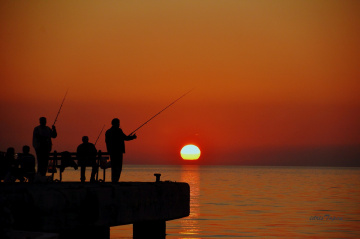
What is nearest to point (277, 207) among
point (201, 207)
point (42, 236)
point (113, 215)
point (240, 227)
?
point (201, 207)

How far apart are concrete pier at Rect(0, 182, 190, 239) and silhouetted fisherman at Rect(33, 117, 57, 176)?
8.16 ft

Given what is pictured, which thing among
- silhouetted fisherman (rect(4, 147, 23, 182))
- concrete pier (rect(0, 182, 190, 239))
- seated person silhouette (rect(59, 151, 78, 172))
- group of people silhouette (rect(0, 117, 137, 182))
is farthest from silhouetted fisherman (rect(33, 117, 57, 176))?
concrete pier (rect(0, 182, 190, 239))

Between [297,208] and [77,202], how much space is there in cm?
3644

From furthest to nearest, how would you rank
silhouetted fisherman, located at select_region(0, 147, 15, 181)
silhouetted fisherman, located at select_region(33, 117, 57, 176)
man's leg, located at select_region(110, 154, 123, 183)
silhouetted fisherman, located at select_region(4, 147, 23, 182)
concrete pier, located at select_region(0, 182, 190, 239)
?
silhouetted fisherman, located at select_region(33, 117, 57, 176), man's leg, located at select_region(110, 154, 123, 183), silhouetted fisherman, located at select_region(4, 147, 23, 182), silhouetted fisherman, located at select_region(0, 147, 15, 181), concrete pier, located at select_region(0, 182, 190, 239)

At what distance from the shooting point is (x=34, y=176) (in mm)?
21297

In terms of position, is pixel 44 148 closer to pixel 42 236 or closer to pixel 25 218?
pixel 25 218

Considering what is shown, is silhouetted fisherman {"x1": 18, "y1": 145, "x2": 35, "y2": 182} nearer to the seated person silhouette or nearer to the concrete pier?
the seated person silhouette

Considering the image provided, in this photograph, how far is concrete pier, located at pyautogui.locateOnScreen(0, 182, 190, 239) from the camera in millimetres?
15703

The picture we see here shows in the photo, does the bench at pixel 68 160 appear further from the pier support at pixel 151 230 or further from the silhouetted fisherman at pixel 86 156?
the pier support at pixel 151 230

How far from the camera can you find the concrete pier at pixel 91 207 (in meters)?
15.7

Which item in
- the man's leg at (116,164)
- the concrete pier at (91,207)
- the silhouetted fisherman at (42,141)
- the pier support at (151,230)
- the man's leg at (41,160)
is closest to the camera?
the concrete pier at (91,207)

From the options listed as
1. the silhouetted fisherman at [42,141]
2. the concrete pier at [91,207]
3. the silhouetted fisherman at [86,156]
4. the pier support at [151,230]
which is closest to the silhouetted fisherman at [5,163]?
the silhouetted fisherman at [42,141]

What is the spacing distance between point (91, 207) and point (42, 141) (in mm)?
4187

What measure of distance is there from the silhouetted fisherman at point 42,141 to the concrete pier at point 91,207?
8.16ft
